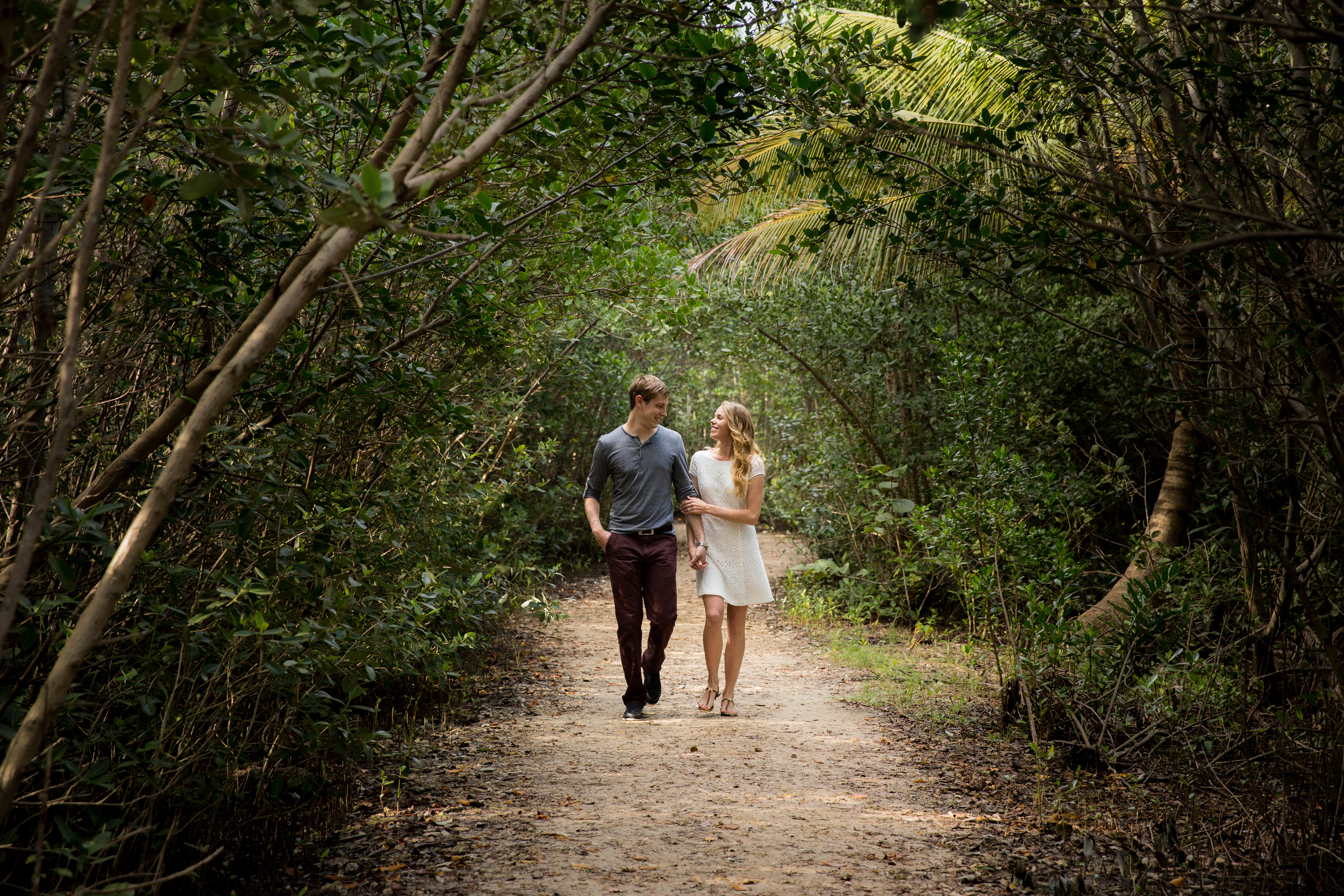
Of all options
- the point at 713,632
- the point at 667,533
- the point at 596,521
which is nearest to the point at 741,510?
the point at 667,533

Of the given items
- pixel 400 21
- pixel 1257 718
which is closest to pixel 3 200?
pixel 400 21

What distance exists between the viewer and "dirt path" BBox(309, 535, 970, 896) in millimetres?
3719

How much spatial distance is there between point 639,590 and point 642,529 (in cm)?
44

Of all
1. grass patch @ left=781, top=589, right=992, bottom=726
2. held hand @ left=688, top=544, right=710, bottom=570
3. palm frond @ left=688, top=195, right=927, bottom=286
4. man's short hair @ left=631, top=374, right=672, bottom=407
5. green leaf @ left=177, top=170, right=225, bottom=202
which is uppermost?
palm frond @ left=688, top=195, right=927, bottom=286

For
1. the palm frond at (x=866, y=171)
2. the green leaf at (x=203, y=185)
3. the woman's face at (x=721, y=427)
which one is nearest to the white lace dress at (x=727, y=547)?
the woman's face at (x=721, y=427)

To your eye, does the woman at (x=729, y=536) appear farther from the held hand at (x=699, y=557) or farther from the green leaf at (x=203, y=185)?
the green leaf at (x=203, y=185)

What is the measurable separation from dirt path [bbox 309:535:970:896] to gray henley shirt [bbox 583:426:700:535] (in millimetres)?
1411

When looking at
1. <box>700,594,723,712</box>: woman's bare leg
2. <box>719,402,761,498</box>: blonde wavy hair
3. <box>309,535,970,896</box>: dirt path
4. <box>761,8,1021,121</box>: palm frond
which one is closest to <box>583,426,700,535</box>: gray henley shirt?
<box>719,402,761,498</box>: blonde wavy hair

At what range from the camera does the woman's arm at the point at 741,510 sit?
6.52 metres

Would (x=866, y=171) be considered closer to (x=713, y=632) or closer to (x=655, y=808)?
(x=713, y=632)

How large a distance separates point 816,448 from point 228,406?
8817mm

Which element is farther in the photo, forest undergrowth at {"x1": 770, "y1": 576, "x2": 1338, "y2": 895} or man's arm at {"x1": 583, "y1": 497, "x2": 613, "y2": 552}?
man's arm at {"x1": 583, "y1": 497, "x2": 613, "y2": 552}

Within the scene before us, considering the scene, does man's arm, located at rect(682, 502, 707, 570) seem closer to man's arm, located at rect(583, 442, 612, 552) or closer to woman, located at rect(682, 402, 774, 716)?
woman, located at rect(682, 402, 774, 716)

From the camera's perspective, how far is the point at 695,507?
21.5 ft
